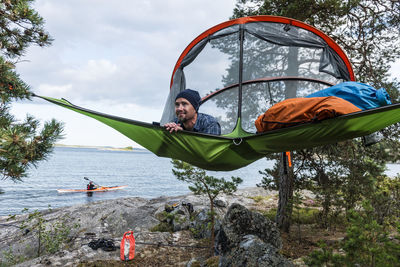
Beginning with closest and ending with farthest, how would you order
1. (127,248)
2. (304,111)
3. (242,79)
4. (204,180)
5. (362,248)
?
(362,248) → (304,111) → (242,79) → (127,248) → (204,180)

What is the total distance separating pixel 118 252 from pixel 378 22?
19.2 ft

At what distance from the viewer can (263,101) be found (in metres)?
2.89

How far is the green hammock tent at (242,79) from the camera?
1951 mm

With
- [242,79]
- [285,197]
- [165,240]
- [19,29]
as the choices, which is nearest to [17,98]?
[19,29]

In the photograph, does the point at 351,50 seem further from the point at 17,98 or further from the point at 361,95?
the point at 17,98

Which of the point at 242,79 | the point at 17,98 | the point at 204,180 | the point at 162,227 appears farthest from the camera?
the point at 162,227

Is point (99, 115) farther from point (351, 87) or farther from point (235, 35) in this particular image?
point (351, 87)

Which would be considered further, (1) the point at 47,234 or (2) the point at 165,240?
(2) the point at 165,240

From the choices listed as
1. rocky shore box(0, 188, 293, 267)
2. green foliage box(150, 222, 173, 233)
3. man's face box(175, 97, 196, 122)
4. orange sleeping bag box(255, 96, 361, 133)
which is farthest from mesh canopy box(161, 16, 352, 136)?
green foliage box(150, 222, 173, 233)

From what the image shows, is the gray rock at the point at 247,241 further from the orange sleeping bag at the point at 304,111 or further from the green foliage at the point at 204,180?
the orange sleeping bag at the point at 304,111

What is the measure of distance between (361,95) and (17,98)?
9.32 ft

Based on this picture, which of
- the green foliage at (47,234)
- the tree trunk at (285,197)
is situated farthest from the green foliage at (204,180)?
the green foliage at (47,234)

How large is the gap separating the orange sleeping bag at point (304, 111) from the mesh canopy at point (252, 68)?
0.74 meters

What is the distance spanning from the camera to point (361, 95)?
171 cm
